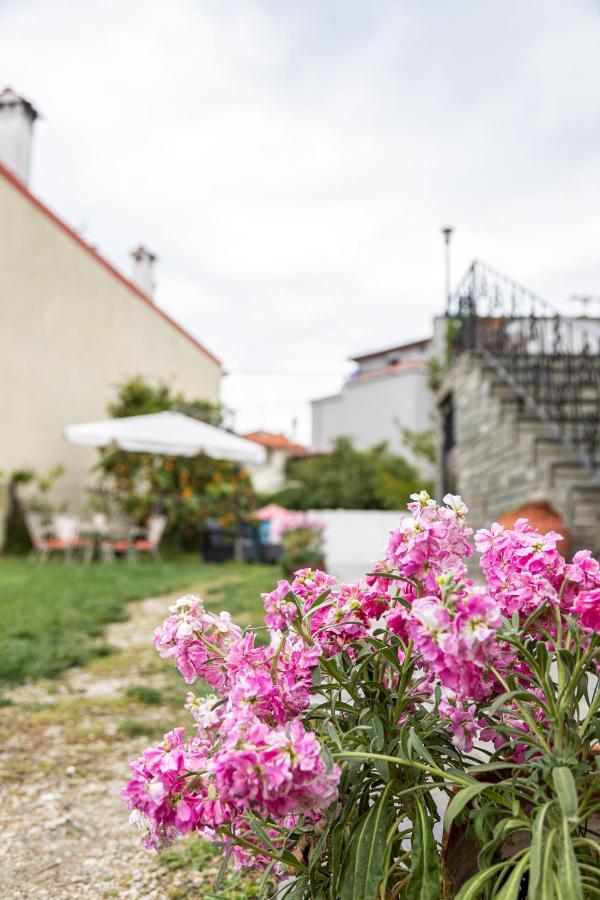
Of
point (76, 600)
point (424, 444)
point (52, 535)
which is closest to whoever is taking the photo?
point (76, 600)

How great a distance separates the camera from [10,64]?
12.9 metres

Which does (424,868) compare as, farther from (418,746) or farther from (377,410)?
(377,410)

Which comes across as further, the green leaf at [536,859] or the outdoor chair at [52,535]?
the outdoor chair at [52,535]

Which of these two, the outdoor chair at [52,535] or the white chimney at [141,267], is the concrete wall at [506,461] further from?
the white chimney at [141,267]

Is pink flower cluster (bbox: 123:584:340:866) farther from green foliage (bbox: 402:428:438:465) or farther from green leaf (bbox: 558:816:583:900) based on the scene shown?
green foliage (bbox: 402:428:438:465)

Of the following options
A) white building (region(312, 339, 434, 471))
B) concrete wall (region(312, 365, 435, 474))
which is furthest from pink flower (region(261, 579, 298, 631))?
white building (region(312, 339, 434, 471))

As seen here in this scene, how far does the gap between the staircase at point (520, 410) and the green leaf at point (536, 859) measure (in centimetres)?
468

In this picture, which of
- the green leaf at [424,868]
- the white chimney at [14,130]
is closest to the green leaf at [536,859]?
the green leaf at [424,868]

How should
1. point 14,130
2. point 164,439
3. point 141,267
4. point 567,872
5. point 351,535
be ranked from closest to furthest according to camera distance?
point 567,872 → point 351,535 → point 164,439 → point 14,130 → point 141,267

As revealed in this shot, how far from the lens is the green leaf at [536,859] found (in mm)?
714

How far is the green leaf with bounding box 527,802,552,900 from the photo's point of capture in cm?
71

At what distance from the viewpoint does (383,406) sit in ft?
80.2

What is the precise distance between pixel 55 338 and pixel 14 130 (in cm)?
393

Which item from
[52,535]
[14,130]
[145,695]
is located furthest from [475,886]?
[14,130]
